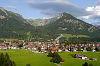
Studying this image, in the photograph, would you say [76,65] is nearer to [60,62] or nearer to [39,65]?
[60,62]

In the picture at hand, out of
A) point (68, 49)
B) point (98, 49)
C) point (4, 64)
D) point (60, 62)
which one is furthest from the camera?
point (68, 49)

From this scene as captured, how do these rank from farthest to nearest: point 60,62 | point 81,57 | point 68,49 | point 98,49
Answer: point 68,49 < point 98,49 < point 81,57 < point 60,62

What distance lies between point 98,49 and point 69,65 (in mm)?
75107

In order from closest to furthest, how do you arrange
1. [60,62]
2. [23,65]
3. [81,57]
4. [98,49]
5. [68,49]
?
[23,65]
[60,62]
[81,57]
[98,49]
[68,49]

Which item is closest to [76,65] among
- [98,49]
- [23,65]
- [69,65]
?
[69,65]

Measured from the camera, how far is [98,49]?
132m

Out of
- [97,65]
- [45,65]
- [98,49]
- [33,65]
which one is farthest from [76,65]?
[98,49]

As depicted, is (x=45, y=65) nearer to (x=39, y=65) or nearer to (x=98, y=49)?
(x=39, y=65)

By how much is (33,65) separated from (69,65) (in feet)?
52.8

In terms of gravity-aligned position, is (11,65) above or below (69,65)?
above

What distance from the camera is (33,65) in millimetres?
64312

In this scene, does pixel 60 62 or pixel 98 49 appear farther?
pixel 98 49

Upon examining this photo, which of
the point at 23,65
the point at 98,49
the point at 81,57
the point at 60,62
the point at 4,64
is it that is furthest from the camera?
the point at 98,49

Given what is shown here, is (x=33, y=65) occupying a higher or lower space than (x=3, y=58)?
lower
